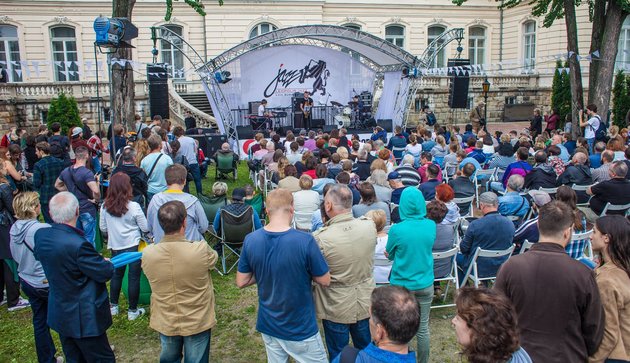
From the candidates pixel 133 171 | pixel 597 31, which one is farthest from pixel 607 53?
pixel 133 171

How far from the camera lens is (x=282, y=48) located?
20.4 m

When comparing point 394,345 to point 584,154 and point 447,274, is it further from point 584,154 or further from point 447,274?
point 584,154

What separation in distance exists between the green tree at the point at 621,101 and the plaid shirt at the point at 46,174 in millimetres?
19499

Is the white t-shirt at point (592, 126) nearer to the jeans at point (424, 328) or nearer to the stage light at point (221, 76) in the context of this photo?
the jeans at point (424, 328)

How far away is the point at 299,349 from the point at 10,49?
85.0 ft

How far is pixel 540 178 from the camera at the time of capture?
24.7 feet

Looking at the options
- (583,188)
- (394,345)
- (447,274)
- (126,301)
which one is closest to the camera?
(394,345)

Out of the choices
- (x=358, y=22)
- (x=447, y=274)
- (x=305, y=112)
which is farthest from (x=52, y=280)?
(x=358, y=22)

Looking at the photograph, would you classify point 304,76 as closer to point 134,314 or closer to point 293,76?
point 293,76

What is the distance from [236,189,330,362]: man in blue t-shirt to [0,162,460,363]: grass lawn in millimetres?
1459

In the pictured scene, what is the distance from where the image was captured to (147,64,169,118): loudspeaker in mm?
15375

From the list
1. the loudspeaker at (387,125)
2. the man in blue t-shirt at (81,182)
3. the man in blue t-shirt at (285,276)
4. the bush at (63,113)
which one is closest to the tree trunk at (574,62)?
the loudspeaker at (387,125)

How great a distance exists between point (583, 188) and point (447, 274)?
11.1 feet

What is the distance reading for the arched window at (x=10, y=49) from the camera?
2375 cm
